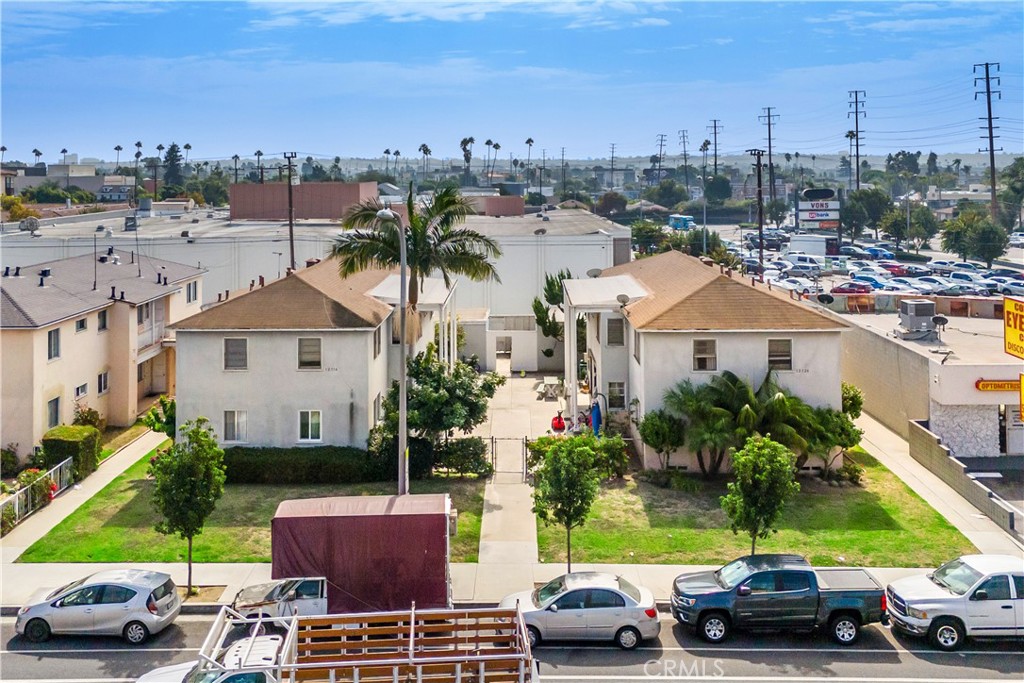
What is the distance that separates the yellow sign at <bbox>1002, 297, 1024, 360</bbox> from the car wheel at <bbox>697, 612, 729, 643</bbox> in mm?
8091

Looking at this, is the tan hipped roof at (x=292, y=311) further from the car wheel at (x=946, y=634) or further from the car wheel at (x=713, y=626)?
the car wheel at (x=946, y=634)

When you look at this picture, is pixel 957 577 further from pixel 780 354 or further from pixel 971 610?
pixel 780 354

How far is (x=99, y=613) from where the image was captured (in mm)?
19141

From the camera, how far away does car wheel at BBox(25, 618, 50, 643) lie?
19141 mm

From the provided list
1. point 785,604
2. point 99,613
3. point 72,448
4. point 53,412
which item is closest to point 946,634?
point 785,604

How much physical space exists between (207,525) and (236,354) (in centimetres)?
679

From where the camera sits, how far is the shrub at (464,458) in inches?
1215

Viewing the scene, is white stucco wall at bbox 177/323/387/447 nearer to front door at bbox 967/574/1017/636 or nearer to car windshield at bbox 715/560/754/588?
car windshield at bbox 715/560/754/588

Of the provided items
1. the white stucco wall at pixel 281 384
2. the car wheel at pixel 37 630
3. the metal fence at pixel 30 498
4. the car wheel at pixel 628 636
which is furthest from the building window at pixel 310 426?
the car wheel at pixel 628 636

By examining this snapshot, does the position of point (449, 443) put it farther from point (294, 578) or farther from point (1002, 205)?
point (1002, 205)

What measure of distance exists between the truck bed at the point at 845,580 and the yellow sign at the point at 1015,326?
5.53 meters

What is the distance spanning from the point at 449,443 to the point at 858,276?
203ft

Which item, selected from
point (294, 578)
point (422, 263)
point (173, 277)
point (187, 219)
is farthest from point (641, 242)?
point (294, 578)

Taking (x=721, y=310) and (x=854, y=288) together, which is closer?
(x=721, y=310)
